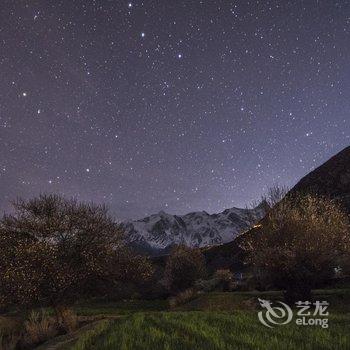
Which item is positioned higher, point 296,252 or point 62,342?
point 296,252

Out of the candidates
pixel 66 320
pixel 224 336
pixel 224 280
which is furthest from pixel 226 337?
pixel 224 280

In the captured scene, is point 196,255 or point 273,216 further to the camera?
point 196,255

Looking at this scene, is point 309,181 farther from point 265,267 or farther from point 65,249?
point 65,249

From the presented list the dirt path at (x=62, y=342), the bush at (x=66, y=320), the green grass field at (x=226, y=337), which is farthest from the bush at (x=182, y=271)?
the green grass field at (x=226, y=337)

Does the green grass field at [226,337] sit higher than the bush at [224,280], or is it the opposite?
the green grass field at [226,337]

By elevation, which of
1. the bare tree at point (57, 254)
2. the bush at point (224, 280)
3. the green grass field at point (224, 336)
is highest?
the bare tree at point (57, 254)

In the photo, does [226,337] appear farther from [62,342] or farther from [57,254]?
[57,254]

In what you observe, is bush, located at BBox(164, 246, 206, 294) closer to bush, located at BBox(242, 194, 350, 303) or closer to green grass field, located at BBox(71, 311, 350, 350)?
bush, located at BBox(242, 194, 350, 303)

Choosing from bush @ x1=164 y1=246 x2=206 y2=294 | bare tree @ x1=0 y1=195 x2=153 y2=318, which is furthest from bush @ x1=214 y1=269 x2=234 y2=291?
bare tree @ x1=0 y1=195 x2=153 y2=318

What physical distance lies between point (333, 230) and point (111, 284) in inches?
688

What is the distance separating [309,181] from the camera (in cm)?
12850

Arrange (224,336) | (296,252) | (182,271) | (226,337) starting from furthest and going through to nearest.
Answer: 1. (182,271)
2. (296,252)
3. (224,336)
4. (226,337)

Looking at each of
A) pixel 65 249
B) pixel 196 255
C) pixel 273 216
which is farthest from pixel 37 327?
pixel 196 255

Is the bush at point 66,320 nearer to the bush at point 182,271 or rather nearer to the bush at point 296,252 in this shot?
the bush at point 296,252
